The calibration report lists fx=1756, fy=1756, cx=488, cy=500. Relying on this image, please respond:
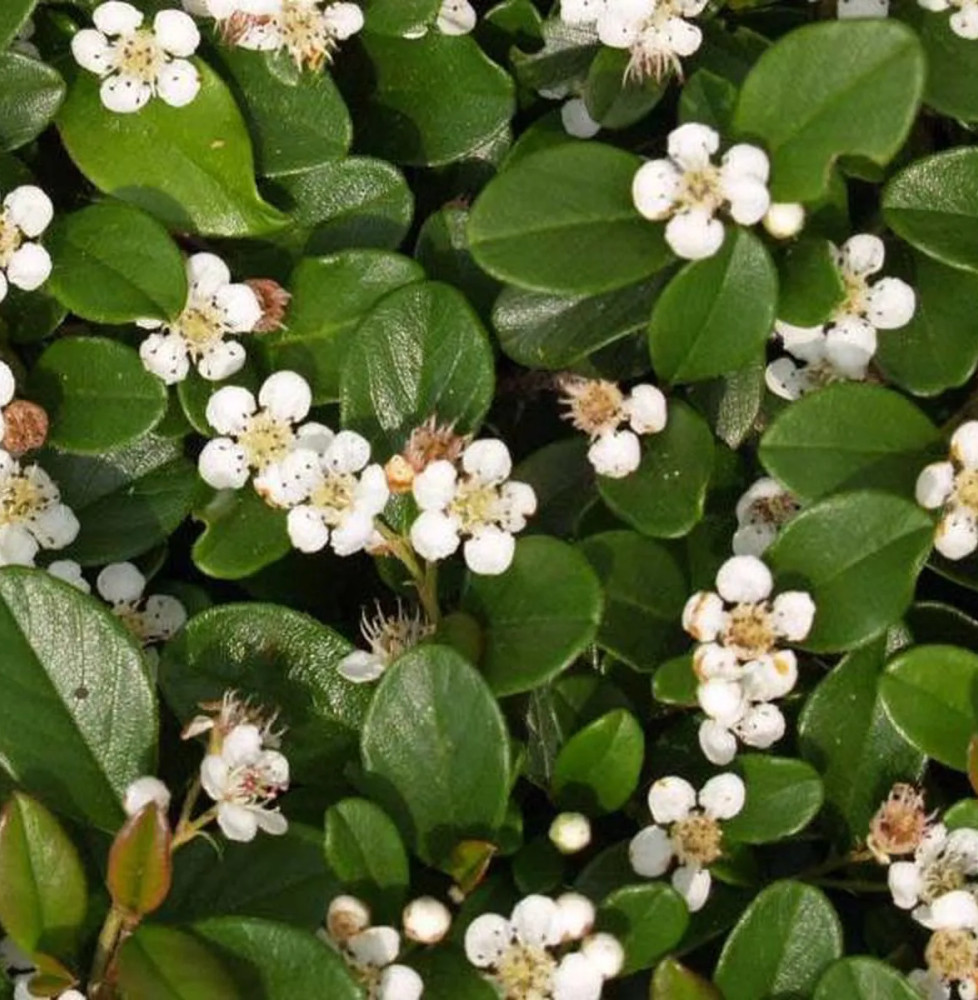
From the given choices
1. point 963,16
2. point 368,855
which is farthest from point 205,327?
point 963,16

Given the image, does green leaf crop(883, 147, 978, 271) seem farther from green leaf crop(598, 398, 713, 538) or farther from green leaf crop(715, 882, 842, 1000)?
green leaf crop(715, 882, 842, 1000)

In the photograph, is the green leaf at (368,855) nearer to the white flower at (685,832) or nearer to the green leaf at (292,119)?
the white flower at (685,832)

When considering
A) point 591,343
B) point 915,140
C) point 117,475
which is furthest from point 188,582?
point 915,140

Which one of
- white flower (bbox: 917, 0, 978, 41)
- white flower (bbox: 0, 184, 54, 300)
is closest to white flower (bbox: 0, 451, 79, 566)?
white flower (bbox: 0, 184, 54, 300)

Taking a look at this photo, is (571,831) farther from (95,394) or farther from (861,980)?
(95,394)

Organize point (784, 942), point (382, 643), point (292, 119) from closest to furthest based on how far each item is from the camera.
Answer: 1. point (784, 942)
2. point (382, 643)
3. point (292, 119)
